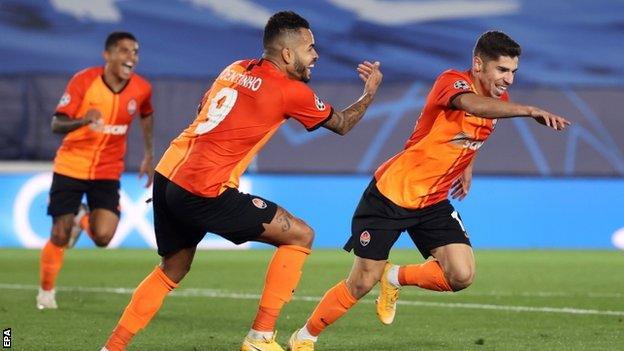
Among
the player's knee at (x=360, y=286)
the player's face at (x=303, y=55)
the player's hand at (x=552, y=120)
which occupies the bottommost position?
the player's knee at (x=360, y=286)

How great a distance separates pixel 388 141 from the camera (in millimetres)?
16891

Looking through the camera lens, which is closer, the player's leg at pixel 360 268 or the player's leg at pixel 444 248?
the player's leg at pixel 360 268

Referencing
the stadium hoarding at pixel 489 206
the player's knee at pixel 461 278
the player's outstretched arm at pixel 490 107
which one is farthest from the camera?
the stadium hoarding at pixel 489 206

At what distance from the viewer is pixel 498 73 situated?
7.35 metres

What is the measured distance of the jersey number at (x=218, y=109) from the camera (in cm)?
668

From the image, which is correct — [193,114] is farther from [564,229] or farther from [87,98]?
[87,98]

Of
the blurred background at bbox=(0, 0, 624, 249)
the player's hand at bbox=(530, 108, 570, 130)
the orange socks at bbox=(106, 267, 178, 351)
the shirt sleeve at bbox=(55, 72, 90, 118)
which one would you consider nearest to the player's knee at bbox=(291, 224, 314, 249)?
the orange socks at bbox=(106, 267, 178, 351)

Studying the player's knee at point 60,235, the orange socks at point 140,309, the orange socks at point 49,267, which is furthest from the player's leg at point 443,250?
the player's knee at point 60,235

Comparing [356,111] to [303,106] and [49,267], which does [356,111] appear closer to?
[303,106]

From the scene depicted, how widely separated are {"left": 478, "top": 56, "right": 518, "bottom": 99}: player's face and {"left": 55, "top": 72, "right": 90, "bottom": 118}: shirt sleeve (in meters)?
3.80

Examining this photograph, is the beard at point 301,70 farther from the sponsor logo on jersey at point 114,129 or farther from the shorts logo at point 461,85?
the sponsor logo on jersey at point 114,129

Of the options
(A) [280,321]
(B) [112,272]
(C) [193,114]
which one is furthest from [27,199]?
(A) [280,321]

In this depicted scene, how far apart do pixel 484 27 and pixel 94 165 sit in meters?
9.52

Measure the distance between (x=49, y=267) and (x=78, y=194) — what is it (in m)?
0.86
